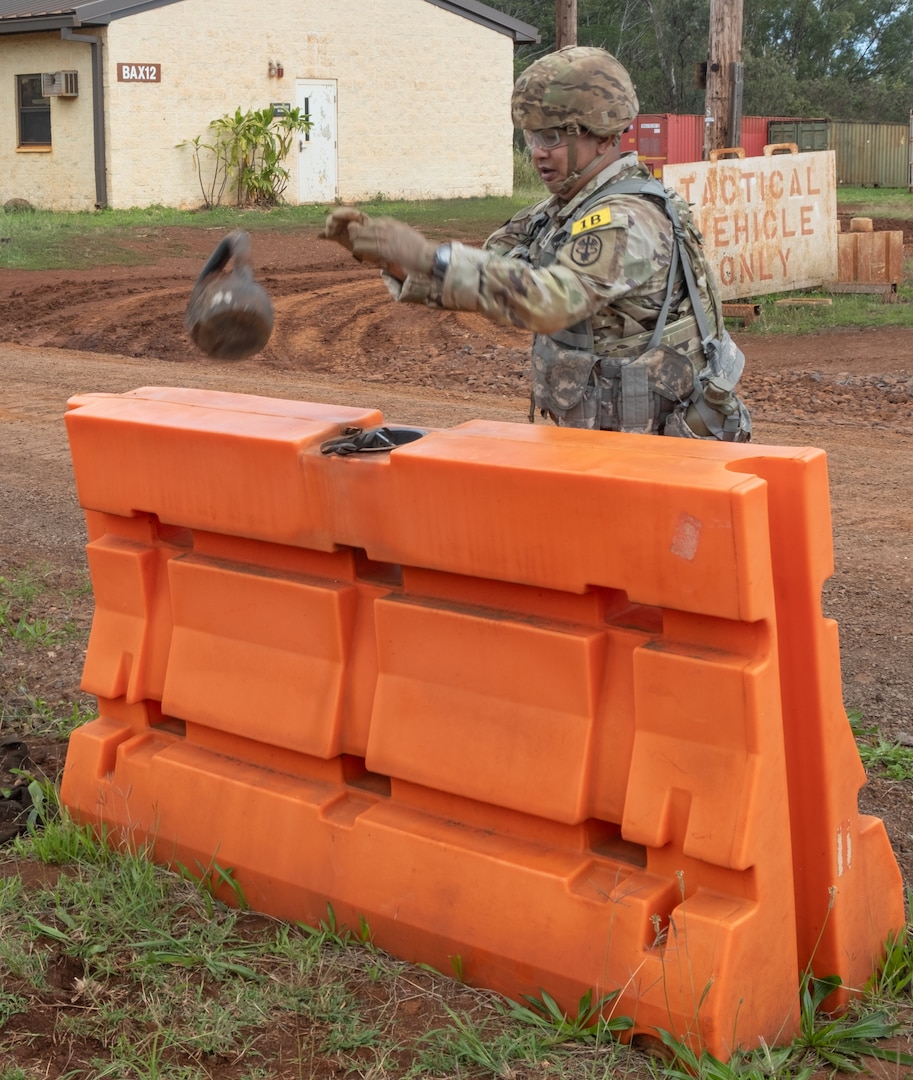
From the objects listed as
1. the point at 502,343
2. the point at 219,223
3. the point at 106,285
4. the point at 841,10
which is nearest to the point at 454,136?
the point at 219,223

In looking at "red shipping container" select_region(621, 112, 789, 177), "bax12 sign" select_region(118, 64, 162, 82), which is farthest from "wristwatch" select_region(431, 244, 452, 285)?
"red shipping container" select_region(621, 112, 789, 177)

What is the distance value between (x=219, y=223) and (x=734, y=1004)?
2292cm

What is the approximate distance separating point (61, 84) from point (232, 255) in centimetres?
2336

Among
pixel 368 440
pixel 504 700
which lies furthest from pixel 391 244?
pixel 504 700

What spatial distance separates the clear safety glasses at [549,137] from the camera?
3.56m

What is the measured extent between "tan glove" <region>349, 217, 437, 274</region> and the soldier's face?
668 millimetres

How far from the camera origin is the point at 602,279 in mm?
3324

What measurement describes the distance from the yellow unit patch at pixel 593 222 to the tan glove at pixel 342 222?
55cm

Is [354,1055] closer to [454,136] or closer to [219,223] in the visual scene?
[219,223]

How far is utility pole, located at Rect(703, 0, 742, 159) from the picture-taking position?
16.1 metres

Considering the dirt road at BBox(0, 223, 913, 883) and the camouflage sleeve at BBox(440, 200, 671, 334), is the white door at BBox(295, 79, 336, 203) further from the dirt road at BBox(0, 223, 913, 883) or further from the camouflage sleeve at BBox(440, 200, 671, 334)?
the camouflage sleeve at BBox(440, 200, 671, 334)

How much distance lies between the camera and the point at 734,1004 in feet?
8.49

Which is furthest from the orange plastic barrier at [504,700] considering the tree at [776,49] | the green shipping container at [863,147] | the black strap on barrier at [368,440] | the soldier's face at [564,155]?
the tree at [776,49]

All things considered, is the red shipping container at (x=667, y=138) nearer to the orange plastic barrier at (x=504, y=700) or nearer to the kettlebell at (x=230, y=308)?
the kettlebell at (x=230, y=308)
